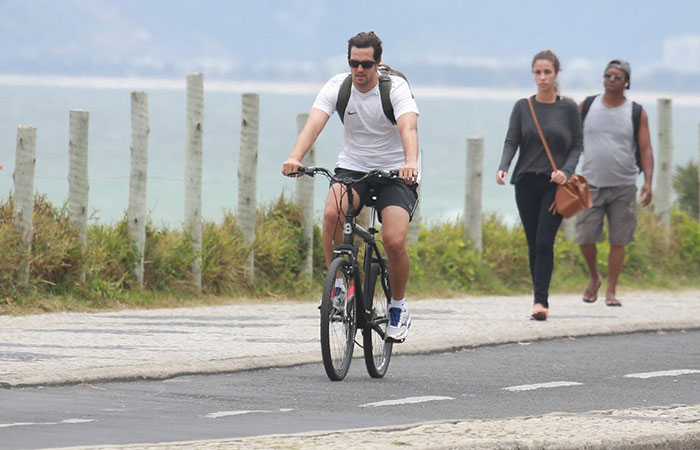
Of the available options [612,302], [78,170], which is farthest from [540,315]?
[78,170]

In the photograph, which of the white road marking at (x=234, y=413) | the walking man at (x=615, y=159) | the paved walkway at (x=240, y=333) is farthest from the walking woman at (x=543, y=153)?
the white road marking at (x=234, y=413)

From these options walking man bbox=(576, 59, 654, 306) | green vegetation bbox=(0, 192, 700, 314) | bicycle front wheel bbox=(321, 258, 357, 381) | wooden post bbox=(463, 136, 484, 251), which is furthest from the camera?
wooden post bbox=(463, 136, 484, 251)

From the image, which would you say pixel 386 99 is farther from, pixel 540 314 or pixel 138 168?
pixel 138 168

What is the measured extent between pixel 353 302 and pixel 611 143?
6.60 metres

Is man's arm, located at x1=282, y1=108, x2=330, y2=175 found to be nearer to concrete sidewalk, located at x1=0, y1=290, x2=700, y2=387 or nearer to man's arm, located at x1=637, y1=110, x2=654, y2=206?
concrete sidewalk, located at x1=0, y1=290, x2=700, y2=387

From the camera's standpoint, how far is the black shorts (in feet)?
30.4

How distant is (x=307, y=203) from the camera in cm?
1586

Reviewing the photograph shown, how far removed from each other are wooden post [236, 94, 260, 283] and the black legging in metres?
2.92

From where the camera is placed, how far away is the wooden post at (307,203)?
15.7 metres

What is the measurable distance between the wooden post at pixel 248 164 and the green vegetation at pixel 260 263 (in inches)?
5.8

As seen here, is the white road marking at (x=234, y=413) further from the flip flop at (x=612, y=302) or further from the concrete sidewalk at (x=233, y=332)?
the flip flop at (x=612, y=302)

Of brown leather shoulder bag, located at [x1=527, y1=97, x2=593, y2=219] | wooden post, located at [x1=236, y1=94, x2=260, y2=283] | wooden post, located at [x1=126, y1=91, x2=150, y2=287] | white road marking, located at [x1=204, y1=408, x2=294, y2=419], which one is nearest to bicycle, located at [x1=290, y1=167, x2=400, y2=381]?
white road marking, located at [x1=204, y1=408, x2=294, y2=419]

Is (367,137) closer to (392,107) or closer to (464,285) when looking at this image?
(392,107)

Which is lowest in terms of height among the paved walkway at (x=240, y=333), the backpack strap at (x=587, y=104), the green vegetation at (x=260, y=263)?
the paved walkway at (x=240, y=333)
